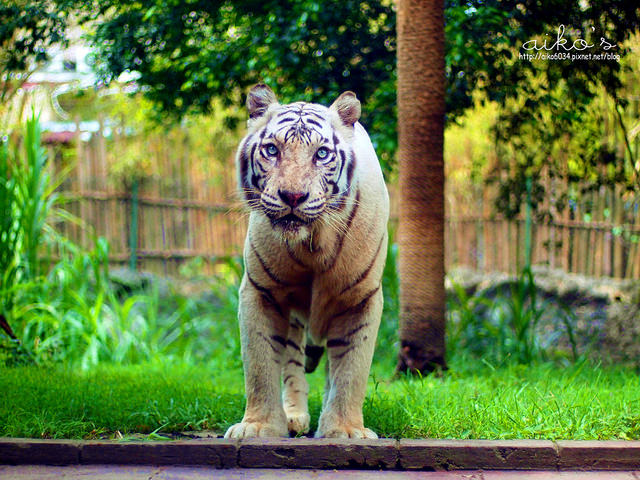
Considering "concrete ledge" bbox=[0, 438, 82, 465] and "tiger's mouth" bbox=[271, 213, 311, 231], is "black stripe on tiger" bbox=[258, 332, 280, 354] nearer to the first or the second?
"tiger's mouth" bbox=[271, 213, 311, 231]

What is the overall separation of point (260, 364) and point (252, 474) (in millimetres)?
609

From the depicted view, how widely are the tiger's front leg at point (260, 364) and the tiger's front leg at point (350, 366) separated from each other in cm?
26

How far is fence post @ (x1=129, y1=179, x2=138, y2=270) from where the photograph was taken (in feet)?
32.2

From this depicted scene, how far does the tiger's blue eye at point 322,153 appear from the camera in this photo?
327 centimetres

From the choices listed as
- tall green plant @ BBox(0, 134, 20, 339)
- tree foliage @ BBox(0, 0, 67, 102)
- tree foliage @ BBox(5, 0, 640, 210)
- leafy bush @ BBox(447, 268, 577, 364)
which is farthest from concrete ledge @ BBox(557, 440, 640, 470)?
tree foliage @ BBox(0, 0, 67, 102)

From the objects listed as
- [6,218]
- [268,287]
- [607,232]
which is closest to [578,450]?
[268,287]

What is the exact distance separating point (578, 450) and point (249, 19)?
5.19 m

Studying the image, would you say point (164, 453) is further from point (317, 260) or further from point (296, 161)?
point (296, 161)

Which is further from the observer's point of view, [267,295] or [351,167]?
[267,295]

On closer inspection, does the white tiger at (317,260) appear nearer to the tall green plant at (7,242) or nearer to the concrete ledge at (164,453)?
the concrete ledge at (164,453)

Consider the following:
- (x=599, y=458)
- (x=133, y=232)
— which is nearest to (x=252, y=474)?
(x=599, y=458)

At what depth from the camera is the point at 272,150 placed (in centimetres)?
328

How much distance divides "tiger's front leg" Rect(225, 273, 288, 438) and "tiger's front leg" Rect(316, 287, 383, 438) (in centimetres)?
26

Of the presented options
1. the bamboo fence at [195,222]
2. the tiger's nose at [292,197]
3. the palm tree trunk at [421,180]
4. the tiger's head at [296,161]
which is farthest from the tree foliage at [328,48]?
the tiger's nose at [292,197]
